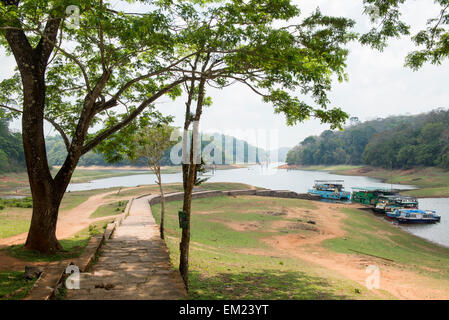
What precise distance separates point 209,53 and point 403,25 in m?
5.49

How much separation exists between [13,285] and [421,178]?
77.7 m

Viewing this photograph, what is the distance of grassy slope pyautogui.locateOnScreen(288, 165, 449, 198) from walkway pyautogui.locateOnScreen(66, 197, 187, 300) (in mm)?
48900

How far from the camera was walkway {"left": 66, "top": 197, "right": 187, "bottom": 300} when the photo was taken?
5.39 metres

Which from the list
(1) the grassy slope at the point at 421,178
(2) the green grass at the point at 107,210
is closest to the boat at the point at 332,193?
(1) the grassy slope at the point at 421,178

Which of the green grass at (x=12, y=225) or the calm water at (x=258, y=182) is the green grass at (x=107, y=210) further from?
the calm water at (x=258, y=182)

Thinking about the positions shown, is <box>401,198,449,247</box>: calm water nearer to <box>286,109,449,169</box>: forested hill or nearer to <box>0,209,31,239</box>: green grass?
<box>0,209,31,239</box>: green grass

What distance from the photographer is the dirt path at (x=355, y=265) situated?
892 cm

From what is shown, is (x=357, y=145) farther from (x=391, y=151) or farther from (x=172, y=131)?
(x=172, y=131)

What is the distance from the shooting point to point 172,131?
14.2 m

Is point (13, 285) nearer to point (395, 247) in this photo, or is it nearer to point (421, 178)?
point (395, 247)

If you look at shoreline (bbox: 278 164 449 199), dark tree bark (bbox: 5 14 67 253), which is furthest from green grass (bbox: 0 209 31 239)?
shoreline (bbox: 278 164 449 199)

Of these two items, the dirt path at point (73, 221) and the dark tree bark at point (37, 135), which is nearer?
the dark tree bark at point (37, 135)

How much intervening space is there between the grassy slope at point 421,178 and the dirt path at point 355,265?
1364 inches

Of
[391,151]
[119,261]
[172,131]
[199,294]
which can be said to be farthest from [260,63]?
[391,151]
